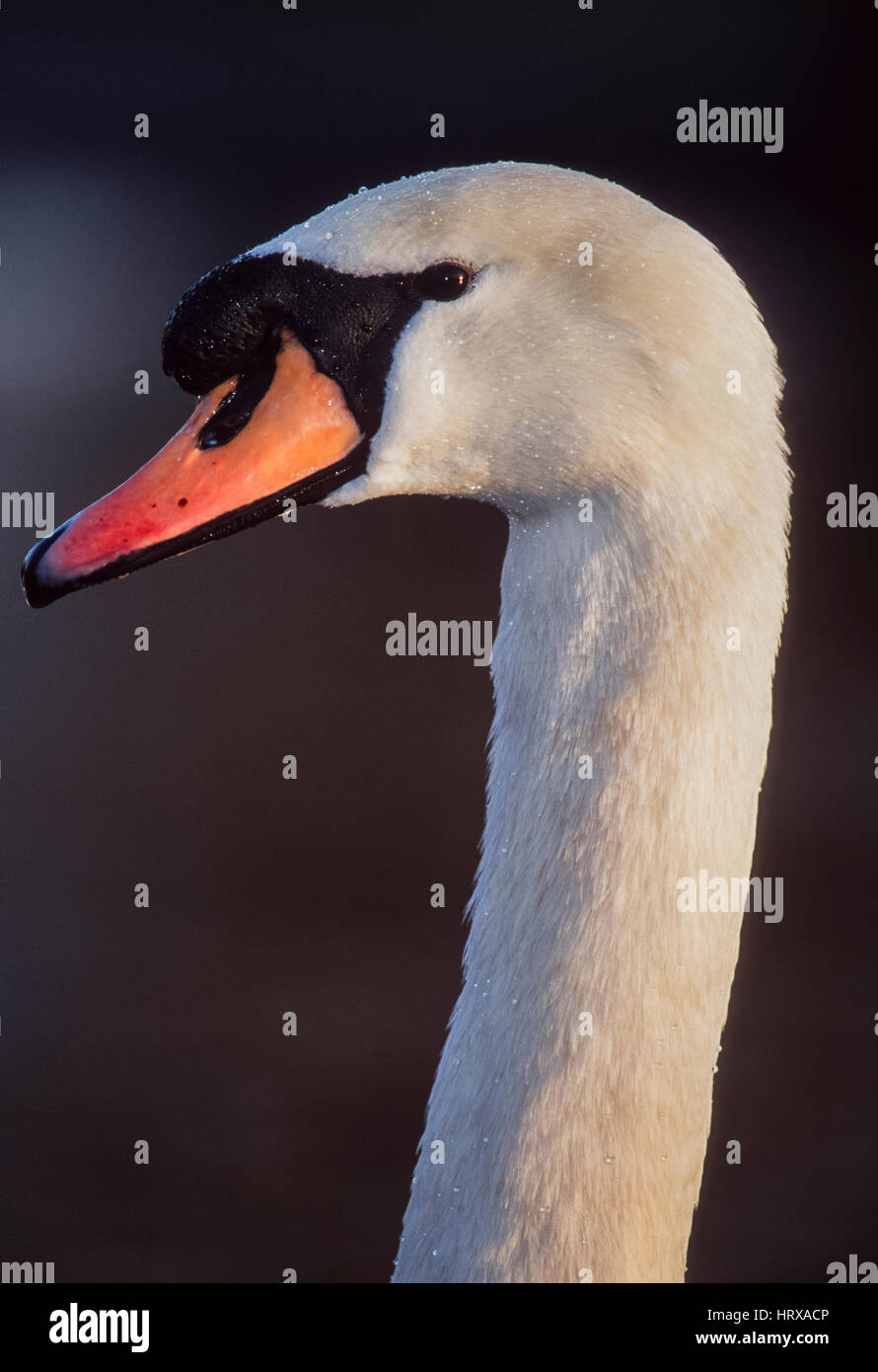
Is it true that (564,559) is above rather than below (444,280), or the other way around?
below

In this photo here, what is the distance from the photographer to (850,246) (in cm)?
201

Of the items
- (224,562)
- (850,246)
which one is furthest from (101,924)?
(850,246)

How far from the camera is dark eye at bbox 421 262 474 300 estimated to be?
30.4 inches

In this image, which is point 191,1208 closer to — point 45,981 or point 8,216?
point 45,981

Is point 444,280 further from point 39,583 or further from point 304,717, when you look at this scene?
point 304,717

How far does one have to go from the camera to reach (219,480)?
815mm

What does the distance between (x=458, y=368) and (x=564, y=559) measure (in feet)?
0.43

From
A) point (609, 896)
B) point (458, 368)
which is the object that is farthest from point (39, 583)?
point (609, 896)

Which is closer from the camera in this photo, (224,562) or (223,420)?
(223,420)

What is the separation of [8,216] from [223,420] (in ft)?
4.31

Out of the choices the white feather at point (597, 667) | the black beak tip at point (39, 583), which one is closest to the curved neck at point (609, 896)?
the white feather at point (597, 667)

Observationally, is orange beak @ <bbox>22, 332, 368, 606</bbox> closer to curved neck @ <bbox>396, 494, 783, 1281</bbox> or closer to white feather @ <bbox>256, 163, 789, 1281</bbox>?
white feather @ <bbox>256, 163, 789, 1281</bbox>

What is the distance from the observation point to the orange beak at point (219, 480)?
81cm

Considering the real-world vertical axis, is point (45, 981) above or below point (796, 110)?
below
